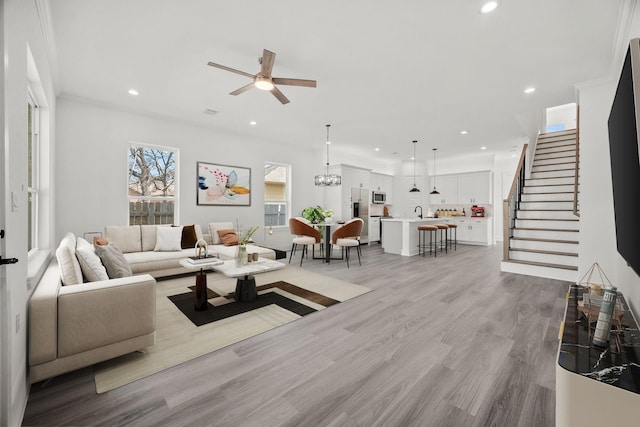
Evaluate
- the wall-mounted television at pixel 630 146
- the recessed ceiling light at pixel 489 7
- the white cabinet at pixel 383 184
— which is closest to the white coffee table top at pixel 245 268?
the wall-mounted television at pixel 630 146

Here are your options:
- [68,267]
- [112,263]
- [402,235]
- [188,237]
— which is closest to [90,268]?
[68,267]

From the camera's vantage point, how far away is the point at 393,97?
4.21 metres

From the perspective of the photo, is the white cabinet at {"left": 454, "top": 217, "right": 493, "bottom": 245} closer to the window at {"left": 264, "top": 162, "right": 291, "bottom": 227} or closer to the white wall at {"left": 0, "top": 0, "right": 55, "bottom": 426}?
the window at {"left": 264, "top": 162, "right": 291, "bottom": 227}

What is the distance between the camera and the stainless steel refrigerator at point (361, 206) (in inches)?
321

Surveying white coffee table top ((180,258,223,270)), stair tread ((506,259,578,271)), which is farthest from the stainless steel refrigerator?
white coffee table top ((180,258,223,270))

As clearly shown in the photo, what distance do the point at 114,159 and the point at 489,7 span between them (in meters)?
5.50

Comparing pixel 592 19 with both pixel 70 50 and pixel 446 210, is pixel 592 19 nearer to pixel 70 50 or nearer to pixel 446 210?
pixel 70 50

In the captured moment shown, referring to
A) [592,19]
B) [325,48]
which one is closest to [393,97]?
[325,48]

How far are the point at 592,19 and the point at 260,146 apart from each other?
5.65 m

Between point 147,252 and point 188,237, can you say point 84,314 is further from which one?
point 188,237

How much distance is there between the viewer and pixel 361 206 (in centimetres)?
843

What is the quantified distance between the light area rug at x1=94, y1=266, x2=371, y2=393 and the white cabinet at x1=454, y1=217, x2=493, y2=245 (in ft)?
20.9

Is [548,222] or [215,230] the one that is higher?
[548,222]

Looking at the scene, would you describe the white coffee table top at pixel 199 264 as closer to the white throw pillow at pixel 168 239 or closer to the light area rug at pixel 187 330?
the light area rug at pixel 187 330
